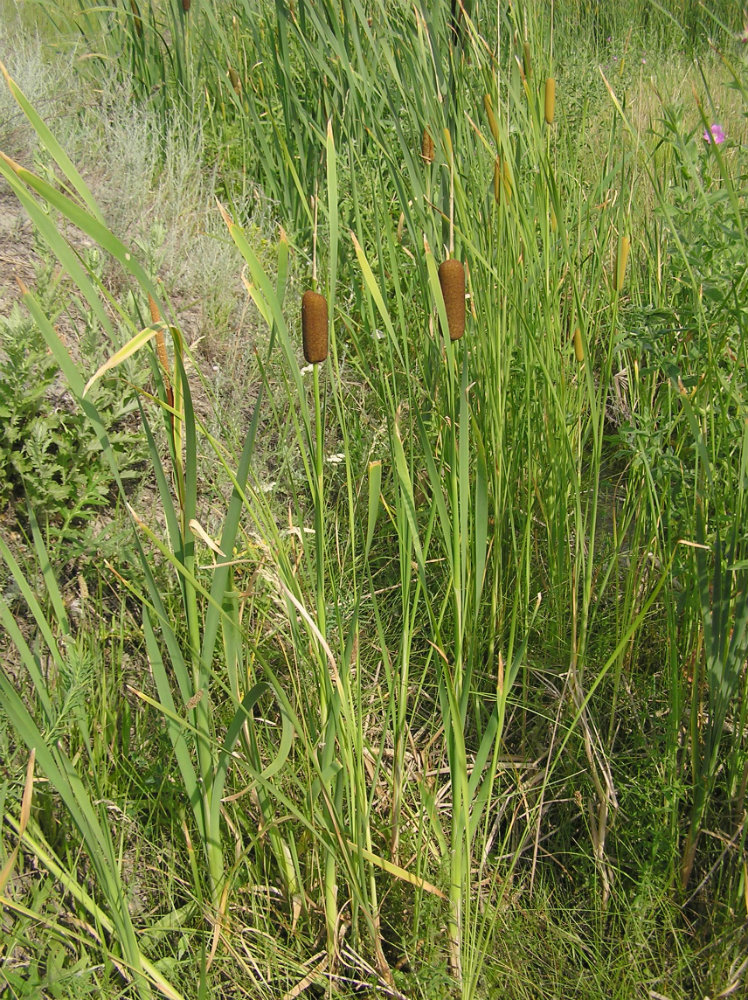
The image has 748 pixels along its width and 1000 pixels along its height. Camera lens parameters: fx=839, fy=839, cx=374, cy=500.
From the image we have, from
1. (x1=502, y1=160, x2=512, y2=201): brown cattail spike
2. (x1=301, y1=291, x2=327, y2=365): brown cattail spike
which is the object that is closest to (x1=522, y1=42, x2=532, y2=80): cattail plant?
(x1=502, y1=160, x2=512, y2=201): brown cattail spike

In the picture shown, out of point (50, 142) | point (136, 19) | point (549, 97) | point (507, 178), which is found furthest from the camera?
point (136, 19)

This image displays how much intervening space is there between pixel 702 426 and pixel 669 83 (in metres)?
3.26

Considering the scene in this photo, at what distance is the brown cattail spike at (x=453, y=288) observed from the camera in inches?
41.0

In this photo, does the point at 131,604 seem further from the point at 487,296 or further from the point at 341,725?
the point at 487,296

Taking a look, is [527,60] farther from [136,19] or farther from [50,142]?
[136,19]

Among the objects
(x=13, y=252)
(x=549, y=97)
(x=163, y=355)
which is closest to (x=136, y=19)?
(x=13, y=252)

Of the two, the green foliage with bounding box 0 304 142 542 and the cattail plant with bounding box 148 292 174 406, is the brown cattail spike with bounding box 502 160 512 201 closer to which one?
the cattail plant with bounding box 148 292 174 406

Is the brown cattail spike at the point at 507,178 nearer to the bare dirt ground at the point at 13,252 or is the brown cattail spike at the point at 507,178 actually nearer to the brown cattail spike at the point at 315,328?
the brown cattail spike at the point at 315,328

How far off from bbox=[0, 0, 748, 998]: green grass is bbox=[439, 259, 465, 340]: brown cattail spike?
0.02 m

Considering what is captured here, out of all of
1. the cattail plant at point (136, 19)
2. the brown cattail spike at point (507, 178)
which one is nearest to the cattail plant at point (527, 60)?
the brown cattail spike at point (507, 178)

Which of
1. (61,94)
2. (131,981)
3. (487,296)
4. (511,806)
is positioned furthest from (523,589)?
(61,94)

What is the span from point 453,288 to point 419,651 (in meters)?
0.84

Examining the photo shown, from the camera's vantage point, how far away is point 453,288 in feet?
3.43

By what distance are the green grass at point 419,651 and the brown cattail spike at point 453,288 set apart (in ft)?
0.07
